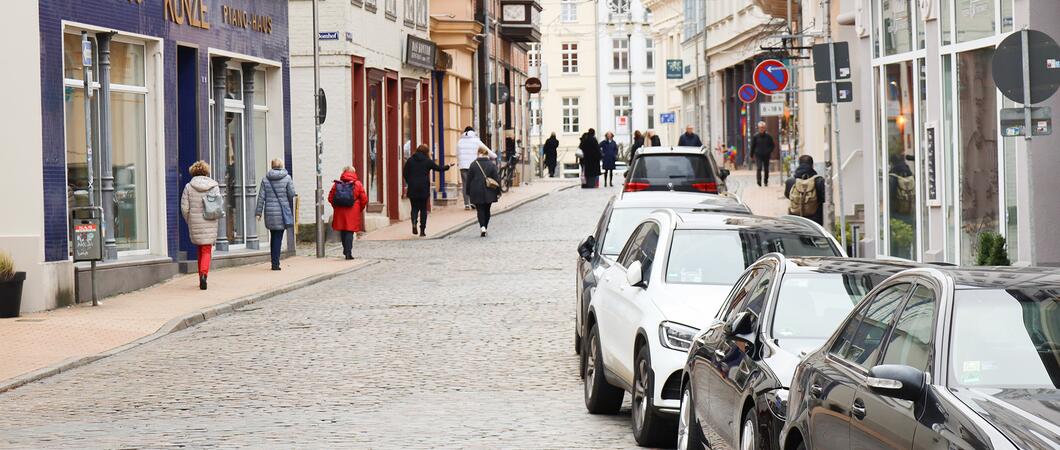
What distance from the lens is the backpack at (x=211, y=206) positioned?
899 inches

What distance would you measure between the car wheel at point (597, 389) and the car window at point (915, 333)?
17.6 ft

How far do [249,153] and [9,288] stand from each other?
9878 mm

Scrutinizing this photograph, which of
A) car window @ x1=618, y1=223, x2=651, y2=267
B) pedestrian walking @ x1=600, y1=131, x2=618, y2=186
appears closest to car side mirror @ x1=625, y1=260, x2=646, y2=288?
car window @ x1=618, y1=223, x2=651, y2=267

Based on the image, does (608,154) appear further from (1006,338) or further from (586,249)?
(1006,338)

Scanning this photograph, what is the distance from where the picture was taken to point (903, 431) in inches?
216

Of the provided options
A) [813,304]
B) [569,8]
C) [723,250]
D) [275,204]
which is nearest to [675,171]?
[275,204]

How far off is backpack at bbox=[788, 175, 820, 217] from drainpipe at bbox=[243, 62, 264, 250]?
8.66 m

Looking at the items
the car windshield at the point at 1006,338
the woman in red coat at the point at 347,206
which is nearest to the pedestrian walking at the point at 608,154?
the woman in red coat at the point at 347,206

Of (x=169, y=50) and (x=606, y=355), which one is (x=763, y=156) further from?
(x=606, y=355)

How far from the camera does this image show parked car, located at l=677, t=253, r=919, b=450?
759 centimetres

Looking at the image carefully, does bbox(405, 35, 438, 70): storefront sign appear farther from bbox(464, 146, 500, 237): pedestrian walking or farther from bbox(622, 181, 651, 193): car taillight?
bbox(622, 181, 651, 193): car taillight

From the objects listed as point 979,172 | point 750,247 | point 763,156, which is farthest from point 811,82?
point 750,247

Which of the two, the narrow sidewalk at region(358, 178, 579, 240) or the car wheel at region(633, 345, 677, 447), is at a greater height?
the narrow sidewalk at region(358, 178, 579, 240)

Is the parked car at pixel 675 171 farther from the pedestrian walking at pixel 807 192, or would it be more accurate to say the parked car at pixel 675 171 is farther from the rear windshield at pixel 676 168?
the pedestrian walking at pixel 807 192
